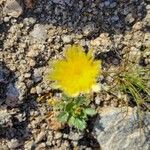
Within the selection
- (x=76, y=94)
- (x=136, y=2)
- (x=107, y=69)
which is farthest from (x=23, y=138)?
(x=136, y=2)

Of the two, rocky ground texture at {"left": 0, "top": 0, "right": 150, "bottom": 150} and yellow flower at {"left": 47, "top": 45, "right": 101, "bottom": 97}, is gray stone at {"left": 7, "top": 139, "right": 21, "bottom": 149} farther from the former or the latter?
yellow flower at {"left": 47, "top": 45, "right": 101, "bottom": 97}

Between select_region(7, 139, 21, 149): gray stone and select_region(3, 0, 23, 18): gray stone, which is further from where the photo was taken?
select_region(3, 0, 23, 18): gray stone

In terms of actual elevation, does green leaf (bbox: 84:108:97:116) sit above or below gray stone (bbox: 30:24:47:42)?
below

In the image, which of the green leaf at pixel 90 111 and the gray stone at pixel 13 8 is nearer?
the green leaf at pixel 90 111

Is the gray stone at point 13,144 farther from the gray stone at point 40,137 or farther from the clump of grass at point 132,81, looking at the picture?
the clump of grass at point 132,81

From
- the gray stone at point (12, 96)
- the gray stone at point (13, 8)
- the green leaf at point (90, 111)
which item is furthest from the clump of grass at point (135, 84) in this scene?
the gray stone at point (13, 8)

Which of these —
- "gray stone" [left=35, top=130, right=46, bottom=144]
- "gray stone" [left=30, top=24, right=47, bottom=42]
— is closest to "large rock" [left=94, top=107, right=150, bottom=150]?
A: "gray stone" [left=35, top=130, right=46, bottom=144]

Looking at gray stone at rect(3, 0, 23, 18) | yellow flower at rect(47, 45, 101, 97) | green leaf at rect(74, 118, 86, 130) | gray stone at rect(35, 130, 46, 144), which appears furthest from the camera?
gray stone at rect(3, 0, 23, 18)

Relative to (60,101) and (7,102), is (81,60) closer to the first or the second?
(60,101)
